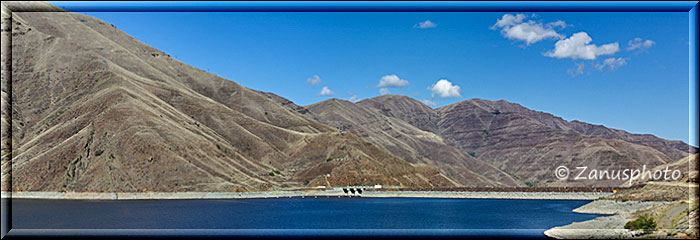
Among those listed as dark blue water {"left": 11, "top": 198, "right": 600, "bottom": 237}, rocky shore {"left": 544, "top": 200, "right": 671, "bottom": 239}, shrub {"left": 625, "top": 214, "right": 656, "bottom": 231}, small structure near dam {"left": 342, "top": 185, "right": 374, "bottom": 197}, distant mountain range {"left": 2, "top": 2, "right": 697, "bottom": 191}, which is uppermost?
distant mountain range {"left": 2, "top": 2, "right": 697, "bottom": 191}

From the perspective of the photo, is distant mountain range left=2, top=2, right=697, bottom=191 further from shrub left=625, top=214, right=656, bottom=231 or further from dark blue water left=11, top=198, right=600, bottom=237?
shrub left=625, top=214, right=656, bottom=231

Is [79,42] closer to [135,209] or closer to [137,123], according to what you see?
[137,123]

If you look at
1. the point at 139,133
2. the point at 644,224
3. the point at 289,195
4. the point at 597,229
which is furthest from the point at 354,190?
the point at 644,224

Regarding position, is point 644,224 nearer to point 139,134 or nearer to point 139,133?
point 139,134

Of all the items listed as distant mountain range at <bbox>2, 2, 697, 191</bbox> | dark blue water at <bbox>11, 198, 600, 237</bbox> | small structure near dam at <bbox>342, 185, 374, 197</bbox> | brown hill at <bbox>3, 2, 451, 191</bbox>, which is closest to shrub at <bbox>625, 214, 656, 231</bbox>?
dark blue water at <bbox>11, 198, 600, 237</bbox>

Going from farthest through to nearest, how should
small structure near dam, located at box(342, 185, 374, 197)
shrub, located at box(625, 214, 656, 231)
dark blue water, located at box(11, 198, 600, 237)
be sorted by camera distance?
small structure near dam, located at box(342, 185, 374, 197) < dark blue water, located at box(11, 198, 600, 237) < shrub, located at box(625, 214, 656, 231)
